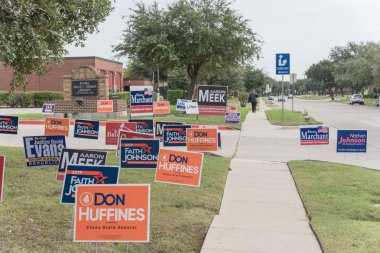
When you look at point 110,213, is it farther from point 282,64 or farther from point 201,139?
point 282,64

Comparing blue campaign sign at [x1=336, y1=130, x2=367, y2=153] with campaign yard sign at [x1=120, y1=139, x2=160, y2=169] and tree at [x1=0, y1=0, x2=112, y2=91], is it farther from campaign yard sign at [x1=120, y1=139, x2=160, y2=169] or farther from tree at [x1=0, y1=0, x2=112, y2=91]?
tree at [x1=0, y1=0, x2=112, y2=91]

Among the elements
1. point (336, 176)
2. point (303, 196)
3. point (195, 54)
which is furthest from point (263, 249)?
point (195, 54)

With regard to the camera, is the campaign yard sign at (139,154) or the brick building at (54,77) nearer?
the campaign yard sign at (139,154)

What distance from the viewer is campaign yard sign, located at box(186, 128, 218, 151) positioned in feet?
31.6

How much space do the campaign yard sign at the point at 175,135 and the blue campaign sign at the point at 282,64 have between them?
49.5 feet

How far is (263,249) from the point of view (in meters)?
5.18

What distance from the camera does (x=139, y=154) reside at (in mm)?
7562

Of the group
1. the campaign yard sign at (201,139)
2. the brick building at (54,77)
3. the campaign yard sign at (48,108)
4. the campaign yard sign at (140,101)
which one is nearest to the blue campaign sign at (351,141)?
the campaign yard sign at (201,139)

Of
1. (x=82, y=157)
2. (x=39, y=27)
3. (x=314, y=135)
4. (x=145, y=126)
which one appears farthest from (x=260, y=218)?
(x=314, y=135)

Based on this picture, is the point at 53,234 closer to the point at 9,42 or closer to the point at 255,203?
the point at 9,42

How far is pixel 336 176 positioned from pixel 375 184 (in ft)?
3.12

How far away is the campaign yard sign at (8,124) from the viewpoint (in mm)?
11781

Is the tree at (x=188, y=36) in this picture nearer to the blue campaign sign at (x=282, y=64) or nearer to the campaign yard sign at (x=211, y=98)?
the blue campaign sign at (x=282, y=64)

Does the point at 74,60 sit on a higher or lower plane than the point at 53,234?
higher
